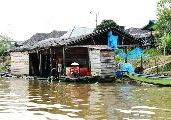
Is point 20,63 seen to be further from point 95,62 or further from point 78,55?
point 95,62

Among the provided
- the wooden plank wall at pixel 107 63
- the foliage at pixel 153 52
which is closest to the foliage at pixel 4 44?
the foliage at pixel 153 52

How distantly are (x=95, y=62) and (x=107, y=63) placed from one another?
96 centimetres

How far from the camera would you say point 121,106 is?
1277cm

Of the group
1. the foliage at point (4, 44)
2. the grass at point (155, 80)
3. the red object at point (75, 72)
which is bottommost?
the grass at point (155, 80)

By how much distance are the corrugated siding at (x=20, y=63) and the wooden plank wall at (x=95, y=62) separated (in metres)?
12.4

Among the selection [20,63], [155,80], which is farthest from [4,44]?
[155,80]

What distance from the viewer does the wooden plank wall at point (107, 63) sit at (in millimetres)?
25453

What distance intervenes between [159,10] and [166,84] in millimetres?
14861

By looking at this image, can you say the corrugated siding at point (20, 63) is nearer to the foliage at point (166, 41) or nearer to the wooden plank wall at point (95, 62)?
the wooden plank wall at point (95, 62)

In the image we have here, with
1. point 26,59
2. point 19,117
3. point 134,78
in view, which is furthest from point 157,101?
point 26,59

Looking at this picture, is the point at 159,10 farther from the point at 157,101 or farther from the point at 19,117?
the point at 19,117

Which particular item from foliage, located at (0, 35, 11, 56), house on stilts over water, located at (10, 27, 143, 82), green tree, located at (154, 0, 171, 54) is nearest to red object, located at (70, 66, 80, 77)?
house on stilts over water, located at (10, 27, 143, 82)

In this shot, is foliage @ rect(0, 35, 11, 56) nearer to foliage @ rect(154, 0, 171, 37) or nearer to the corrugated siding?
the corrugated siding

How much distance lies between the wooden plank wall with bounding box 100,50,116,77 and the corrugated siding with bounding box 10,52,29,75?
1371cm
